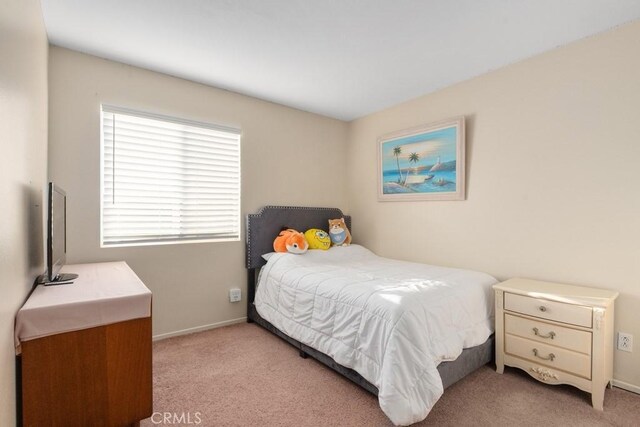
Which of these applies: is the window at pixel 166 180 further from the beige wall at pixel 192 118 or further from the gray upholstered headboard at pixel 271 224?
the gray upholstered headboard at pixel 271 224

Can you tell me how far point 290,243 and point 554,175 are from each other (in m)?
2.23

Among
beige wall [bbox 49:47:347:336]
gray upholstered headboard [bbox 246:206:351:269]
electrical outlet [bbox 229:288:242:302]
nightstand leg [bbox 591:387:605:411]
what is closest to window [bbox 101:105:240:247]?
beige wall [bbox 49:47:347:336]

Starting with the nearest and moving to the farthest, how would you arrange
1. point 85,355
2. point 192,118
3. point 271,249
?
point 85,355 < point 192,118 < point 271,249

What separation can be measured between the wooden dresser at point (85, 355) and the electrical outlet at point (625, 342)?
282 centimetres

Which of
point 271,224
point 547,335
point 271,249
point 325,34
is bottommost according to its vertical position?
point 547,335

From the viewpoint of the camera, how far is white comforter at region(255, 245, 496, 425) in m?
1.60

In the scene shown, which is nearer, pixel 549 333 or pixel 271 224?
pixel 549 333

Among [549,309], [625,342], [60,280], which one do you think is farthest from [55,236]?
[625,342]

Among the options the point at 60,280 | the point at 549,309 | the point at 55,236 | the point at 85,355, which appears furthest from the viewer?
the point at 549,309

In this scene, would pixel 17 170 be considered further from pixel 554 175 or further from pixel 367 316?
pixel 554 175

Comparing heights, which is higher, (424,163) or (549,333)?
(424,163)

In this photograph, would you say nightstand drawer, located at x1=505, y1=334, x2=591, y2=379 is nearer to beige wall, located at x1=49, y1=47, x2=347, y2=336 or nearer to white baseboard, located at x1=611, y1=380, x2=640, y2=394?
white baseboard, located at x1=611, y1=380, x2=640, y2=394

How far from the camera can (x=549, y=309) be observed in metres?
1.98

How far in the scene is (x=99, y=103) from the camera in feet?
8.07
